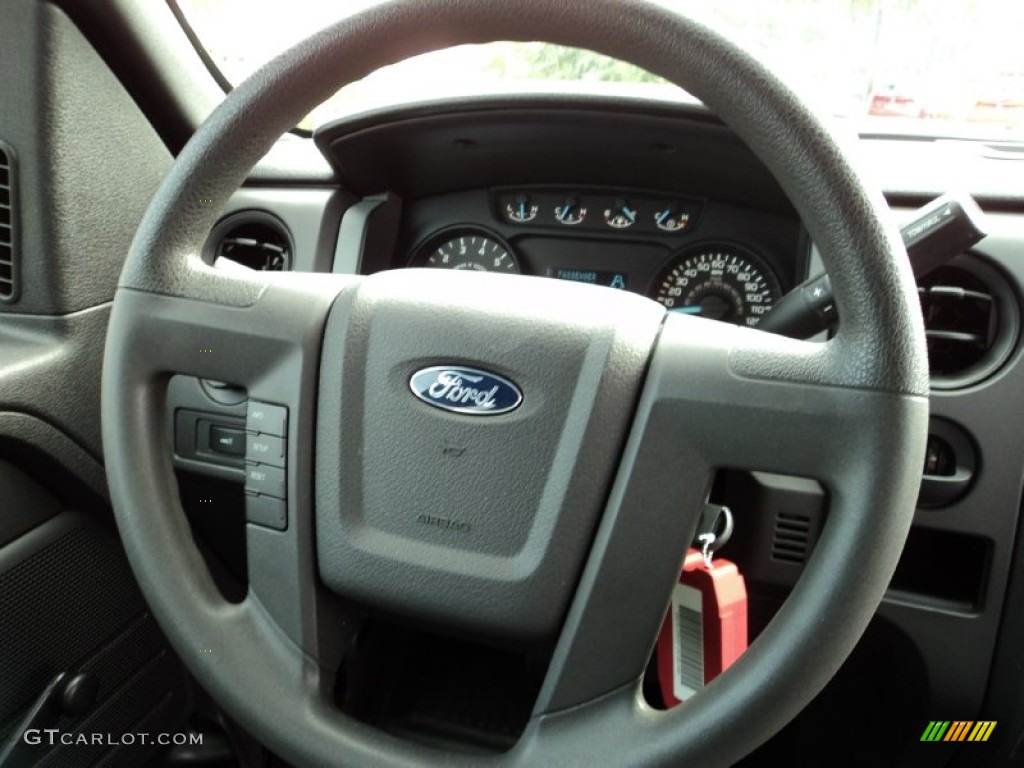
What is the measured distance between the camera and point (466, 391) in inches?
31.4

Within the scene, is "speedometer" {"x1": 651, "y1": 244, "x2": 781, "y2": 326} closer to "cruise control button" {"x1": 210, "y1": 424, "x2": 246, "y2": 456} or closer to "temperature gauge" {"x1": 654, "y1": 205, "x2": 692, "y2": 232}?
"temperature gauge" {"x1": 654, "y1": 205, "x2": 692, "y2": 232}

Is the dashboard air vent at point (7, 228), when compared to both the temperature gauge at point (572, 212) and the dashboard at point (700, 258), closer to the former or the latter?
the dashboard at point (700, 258)

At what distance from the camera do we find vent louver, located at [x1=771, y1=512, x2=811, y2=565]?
3.56 ft

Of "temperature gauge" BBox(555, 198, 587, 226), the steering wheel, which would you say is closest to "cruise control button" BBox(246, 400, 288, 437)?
the steering wheel

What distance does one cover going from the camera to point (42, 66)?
1.18 metres

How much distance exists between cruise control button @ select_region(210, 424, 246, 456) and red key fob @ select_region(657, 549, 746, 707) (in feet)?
2.15

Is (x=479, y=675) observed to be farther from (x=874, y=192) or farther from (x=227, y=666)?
(x=874, y=192)

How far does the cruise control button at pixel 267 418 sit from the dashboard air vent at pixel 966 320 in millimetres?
705

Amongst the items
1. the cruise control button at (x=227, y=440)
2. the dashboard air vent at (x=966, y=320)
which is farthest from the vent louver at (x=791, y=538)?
the cruise control button at (x=227, y=440)

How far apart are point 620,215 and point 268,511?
0.72 m

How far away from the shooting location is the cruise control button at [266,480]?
2.72 ft

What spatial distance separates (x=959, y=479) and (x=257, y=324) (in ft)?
2.52

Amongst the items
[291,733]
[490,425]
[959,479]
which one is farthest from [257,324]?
[959,479]

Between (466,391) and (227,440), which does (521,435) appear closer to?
(466,391)
